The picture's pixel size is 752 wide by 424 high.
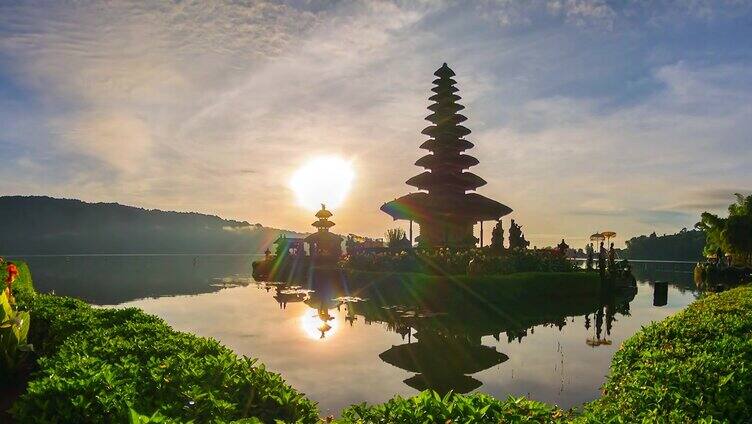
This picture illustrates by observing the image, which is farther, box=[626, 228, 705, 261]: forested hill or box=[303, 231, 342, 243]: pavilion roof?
box=[626, 228, 705, 261]: forested hill

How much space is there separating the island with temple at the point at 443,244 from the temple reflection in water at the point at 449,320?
1581 millimetres

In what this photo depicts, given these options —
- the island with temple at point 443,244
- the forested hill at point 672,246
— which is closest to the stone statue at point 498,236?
the island with temple at point 443,244

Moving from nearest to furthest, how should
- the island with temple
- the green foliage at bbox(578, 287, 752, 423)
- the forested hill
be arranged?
the green foliage at bbox(578, 287, 752, 423) < the island with temple < the forested hill

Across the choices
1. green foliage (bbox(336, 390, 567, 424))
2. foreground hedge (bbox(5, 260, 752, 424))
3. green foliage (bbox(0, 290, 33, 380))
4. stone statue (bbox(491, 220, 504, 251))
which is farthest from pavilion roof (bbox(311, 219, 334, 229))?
green foliage (bbox(336, 390, 567, 424))

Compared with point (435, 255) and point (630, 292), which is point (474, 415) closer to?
point (435, 255)

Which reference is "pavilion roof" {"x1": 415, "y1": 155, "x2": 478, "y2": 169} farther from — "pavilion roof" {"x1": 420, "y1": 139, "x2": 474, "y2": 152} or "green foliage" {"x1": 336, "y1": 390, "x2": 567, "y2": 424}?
"green foliage" {"x1": 336, "y1": 390, "x2": 567, "y2": 424}

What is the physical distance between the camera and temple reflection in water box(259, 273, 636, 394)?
1341 cm

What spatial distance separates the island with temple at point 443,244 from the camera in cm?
3012

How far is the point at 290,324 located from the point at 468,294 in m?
9.89

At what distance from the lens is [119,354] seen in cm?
721

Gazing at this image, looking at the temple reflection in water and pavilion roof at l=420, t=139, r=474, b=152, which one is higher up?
pavilion roof at l=420, t=139, r=474, b=152

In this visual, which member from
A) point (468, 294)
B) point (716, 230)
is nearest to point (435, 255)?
point (468, 294)

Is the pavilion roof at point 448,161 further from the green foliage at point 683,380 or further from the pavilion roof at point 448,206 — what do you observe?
the green foliage at point 683,380

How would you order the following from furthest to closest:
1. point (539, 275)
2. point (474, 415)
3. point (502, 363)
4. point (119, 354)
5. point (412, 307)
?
point (539, 275) < point (412, 307) < point (502, 363) < point (119, 354) < point (474, 415)
